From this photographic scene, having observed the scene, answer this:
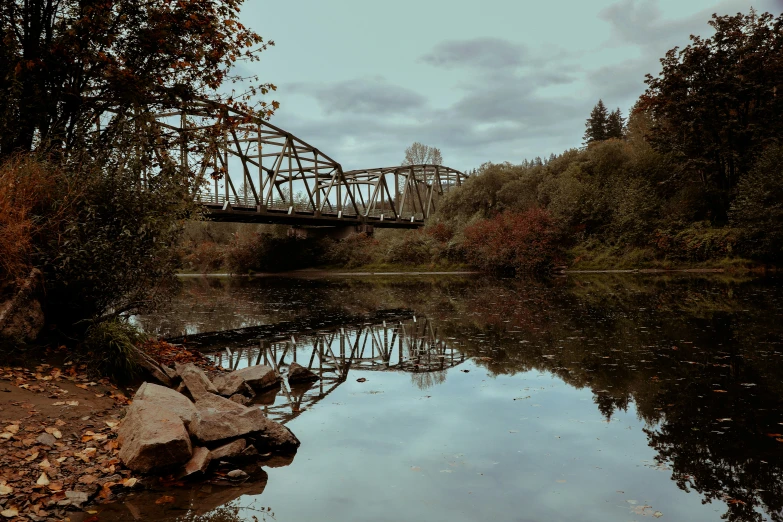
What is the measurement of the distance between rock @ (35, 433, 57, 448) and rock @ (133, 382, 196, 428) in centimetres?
86

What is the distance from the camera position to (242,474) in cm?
516

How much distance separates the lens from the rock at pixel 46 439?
528 cm

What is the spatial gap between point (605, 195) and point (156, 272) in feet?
125

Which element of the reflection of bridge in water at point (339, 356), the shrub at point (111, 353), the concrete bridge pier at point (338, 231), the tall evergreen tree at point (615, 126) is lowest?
the reflection of bridge in water at point (339, 356)

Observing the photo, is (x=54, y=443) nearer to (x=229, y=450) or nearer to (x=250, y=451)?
(x=229, y=450)

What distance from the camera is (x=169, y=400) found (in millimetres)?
6250

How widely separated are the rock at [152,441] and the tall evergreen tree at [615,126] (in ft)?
238

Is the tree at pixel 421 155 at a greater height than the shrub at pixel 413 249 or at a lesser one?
greater

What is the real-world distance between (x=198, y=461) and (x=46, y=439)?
5.26 ft

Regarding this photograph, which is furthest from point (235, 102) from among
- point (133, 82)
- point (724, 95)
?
point (724, 95)

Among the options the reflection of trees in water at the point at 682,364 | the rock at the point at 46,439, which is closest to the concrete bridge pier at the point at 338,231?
the reflection of trees in water at the point at 682,364

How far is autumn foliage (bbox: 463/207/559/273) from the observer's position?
39281 millimetres

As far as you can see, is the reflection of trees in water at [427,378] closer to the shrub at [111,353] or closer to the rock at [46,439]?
the shrub at [111,353]

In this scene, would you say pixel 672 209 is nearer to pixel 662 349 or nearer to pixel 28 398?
pixel 662 349
